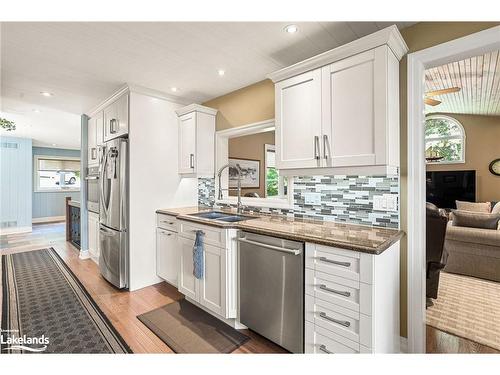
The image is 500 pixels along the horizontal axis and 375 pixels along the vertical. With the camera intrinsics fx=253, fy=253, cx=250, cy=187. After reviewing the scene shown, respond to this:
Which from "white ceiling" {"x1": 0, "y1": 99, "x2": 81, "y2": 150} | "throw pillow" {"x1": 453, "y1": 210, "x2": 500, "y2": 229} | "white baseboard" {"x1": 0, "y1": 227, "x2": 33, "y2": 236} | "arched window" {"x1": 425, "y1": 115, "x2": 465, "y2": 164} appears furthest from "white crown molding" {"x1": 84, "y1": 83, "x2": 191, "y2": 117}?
"arched window" {"x1": 425, "y1": 115, "x2": 465, "y2": 164}

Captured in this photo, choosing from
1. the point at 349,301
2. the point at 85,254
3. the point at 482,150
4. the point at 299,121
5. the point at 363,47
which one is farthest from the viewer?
Answer: the point at 482,150

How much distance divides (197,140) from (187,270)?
1.51 m

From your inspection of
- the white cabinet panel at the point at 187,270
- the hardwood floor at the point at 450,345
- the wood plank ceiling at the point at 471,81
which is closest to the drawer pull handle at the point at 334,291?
the hardwood floor at the point at 450,345

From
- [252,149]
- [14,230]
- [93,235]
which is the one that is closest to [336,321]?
[252,149]

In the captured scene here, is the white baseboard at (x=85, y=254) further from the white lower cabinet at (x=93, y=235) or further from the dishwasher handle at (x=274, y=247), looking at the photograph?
the dishwasher handle at (x=274, y=247)

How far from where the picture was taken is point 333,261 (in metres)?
1.51

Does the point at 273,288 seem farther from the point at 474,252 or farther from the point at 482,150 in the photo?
the point at 482,150

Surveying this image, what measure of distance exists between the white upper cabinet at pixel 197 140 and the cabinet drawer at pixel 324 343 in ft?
6.95

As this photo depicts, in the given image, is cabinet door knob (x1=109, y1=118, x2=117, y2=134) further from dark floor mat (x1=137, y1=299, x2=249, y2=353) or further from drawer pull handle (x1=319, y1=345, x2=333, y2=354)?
drawer pull handle (x1=319, y1=345, x2=333, y2=354)

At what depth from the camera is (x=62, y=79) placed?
2.75 meters

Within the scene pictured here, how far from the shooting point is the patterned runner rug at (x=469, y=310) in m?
2.08

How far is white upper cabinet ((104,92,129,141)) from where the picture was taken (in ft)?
9.66

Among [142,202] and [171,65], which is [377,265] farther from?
[142,202]

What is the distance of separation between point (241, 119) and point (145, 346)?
94.1 inches
